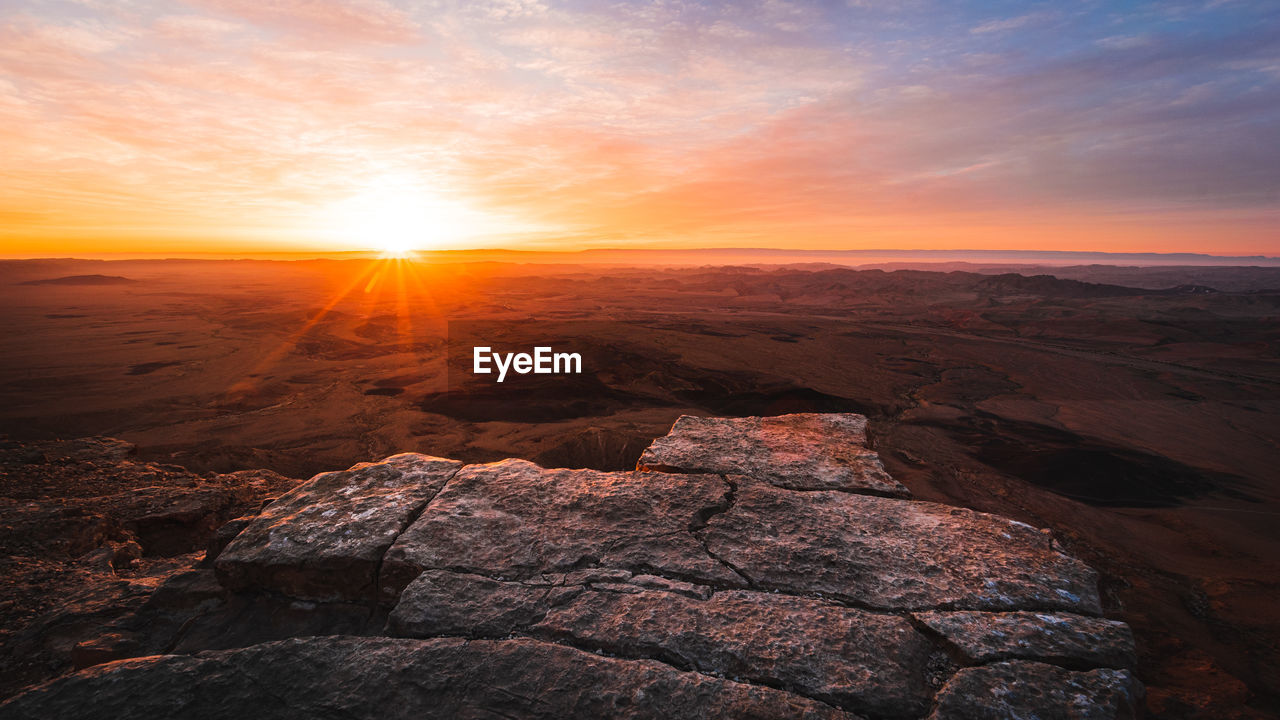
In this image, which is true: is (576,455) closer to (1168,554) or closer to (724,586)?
(724,586)

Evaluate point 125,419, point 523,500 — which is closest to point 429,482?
point 523,500

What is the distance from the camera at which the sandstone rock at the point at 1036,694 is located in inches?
65.0

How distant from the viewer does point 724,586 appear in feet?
7.44

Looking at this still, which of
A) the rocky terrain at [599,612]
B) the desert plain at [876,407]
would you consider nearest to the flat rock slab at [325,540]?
the rocky terrain at [599,612]

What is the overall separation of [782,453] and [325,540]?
2.98 meters

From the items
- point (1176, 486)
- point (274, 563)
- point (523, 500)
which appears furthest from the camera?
point (1176, 486)

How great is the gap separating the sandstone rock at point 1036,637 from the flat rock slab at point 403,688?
0.71 metres

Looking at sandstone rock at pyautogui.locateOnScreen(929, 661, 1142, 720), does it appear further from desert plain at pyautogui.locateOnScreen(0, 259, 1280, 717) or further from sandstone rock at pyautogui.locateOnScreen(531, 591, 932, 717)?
desert plain at pyautogui.locateOnScreen(0, 259, 1280, 717)

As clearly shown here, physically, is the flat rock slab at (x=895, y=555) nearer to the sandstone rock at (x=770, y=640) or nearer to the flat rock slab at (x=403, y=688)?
the sandstone rock at (x=770, y=640)

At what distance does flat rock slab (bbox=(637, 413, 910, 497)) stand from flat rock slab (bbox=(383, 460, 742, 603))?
1.06ft

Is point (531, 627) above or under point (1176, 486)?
above

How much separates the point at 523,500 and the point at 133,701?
1686 mm

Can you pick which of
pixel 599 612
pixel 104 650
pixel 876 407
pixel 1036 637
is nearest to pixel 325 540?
pixel 104 650

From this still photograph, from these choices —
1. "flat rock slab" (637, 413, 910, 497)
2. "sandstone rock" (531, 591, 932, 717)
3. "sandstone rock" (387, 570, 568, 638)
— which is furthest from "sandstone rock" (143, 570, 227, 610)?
"flat rock slab" (637, 413, 910, 497)
